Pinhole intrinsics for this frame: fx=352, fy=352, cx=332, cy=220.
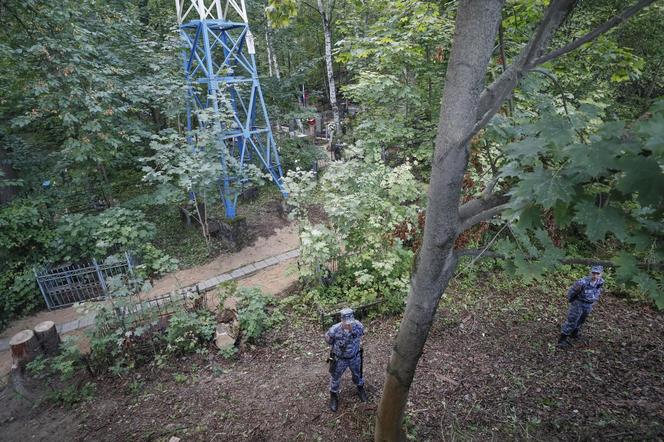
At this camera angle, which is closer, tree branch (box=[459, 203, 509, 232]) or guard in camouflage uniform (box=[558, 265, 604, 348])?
tree branch (box=[459, 203, 509, 232])

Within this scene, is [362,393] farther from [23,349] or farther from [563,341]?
[23,349]

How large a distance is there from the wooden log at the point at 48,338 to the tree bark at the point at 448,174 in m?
6.04

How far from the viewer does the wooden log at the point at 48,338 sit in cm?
589

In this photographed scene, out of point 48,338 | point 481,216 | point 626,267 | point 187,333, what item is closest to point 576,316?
point 626,267

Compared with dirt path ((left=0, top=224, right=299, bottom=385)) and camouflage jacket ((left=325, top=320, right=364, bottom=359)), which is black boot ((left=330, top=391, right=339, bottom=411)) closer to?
camouflage jacket ((left=325, top=320, right=364, bottom=359))

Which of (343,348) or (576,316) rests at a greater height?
(343,348)

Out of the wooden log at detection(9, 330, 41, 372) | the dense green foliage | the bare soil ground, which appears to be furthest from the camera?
the dense green foliage

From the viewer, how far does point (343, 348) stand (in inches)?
179

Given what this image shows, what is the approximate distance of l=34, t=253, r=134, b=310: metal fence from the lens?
7801 mm

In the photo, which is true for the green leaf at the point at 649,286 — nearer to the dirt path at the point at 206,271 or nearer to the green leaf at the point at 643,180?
the green leaf at the point at 643,180

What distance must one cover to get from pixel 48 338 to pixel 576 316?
8.67m

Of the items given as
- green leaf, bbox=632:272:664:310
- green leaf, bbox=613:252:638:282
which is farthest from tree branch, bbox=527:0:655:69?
green leaf, bbox=632:272:664:310

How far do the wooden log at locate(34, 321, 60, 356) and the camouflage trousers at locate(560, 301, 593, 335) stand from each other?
27.8ft

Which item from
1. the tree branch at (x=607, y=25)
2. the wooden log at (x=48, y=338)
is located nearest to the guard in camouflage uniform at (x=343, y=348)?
the tree branch at (x=607, y=25)
